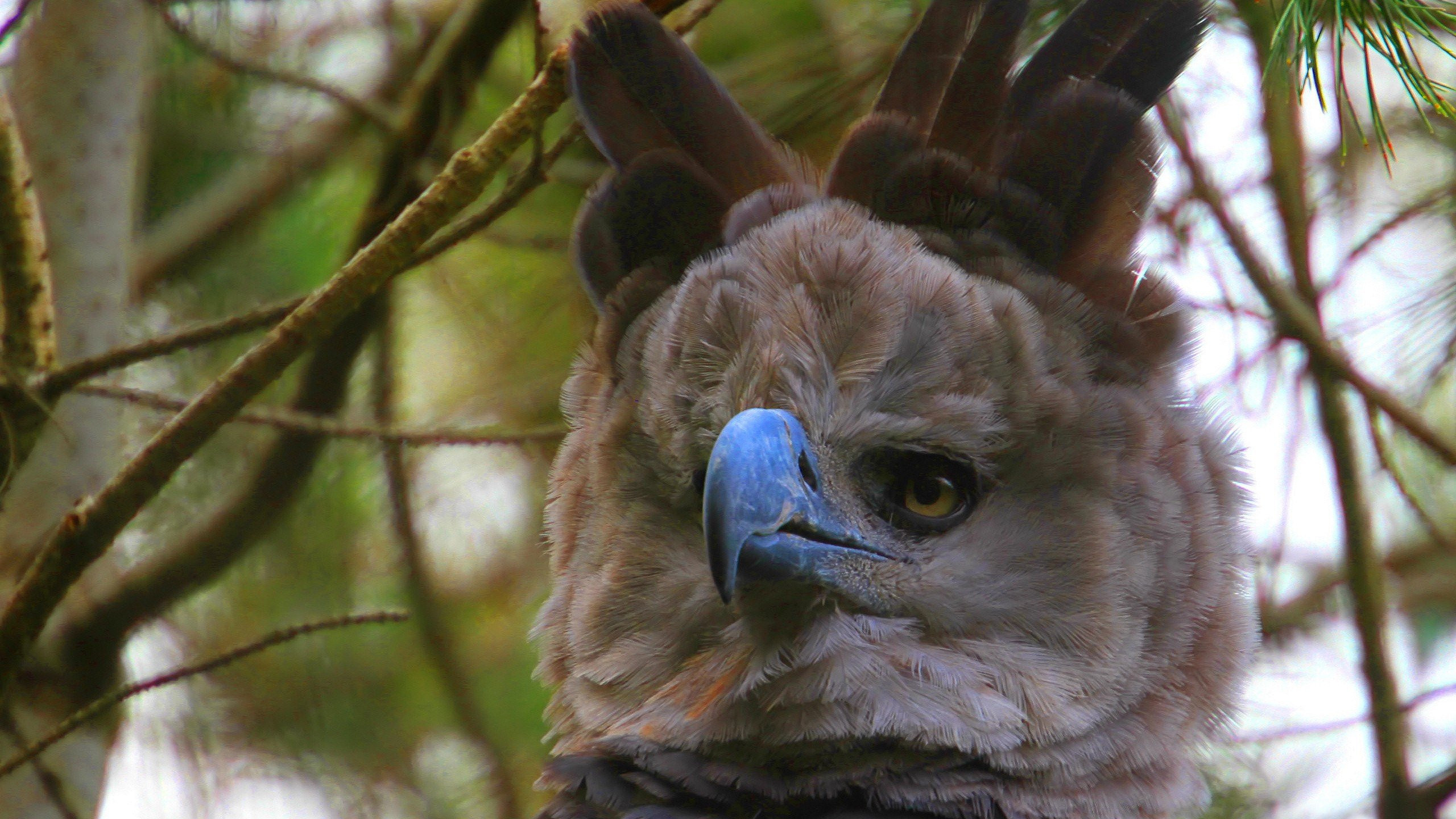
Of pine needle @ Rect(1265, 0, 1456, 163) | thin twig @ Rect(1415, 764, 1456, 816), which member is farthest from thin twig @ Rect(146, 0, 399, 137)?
thin twig @ Rect(1415, 764, 1456, 816)

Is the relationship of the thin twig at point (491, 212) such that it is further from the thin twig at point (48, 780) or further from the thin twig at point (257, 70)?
the thin twig at point (48, 780)

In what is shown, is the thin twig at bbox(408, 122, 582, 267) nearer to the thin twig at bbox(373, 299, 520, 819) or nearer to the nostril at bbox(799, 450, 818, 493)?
the nostril at bbox(799, 450, 818, 493)

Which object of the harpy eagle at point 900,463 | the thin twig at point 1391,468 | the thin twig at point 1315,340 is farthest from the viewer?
the thin twig at point 1391,468

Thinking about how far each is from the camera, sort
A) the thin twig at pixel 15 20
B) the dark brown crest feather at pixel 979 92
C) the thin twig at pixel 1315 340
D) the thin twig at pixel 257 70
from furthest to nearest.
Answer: the thin twig at pixel 1315 340 < the thin twig at pixel 257 70 < the dark brown crest feather at pixel 979 92 < the thin twig at pixel 15 20

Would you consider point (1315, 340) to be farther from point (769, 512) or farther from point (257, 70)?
point (257, 70)

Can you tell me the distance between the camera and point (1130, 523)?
1.92 metres

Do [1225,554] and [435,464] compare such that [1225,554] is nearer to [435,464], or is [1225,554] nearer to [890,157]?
[890,157]

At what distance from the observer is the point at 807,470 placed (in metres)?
1.81

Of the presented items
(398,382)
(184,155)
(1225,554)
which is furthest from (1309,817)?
(184,155)

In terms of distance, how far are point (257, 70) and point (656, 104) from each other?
0.85 metres

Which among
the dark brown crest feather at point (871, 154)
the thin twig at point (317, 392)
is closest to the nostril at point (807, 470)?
the dark brown crest feather at point (871, 154)

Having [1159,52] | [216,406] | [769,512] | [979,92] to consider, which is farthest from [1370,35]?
[216,406]

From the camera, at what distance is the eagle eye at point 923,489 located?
76.3 inches

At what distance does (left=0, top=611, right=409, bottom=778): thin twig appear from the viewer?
68.4 inches
